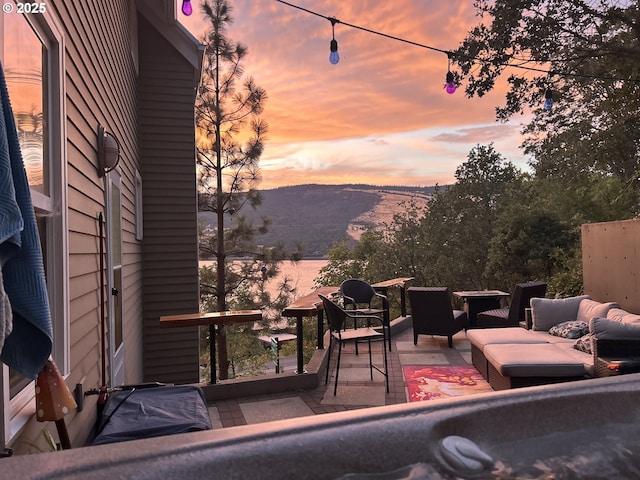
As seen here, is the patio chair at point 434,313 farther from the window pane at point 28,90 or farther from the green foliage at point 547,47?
the window pane at point 28,90

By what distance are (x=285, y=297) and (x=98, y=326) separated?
34.9 ft

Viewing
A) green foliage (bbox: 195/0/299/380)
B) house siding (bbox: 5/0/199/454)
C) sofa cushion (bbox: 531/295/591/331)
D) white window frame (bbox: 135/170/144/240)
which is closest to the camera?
house siding (bbox: 5/0/199/454)

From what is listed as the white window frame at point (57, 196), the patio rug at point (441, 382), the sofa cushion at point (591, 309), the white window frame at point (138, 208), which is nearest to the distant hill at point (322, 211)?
the white window frame at point (138, 208)

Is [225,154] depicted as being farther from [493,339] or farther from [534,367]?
[534,367]

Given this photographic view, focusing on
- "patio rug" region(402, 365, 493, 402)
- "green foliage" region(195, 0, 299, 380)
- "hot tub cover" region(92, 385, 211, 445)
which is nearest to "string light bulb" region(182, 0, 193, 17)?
"hot tub cover" region(92, 385, 211, 445)

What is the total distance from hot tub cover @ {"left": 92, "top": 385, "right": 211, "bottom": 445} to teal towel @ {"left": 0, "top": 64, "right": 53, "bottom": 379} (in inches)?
31.3

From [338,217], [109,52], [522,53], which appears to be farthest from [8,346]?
[338,217]

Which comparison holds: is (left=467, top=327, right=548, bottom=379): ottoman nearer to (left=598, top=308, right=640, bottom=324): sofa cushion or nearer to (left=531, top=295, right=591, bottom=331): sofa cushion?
(left=531, top=295, right=591, bottom=331): sofa cushion

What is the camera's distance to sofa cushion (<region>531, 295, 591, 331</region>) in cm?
487

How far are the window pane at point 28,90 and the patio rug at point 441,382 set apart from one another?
3134 millimetres

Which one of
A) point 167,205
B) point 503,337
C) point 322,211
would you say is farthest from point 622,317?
point 322,211

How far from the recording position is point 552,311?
4.90m

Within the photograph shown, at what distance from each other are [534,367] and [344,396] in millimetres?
1475

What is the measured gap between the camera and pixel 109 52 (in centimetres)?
396
